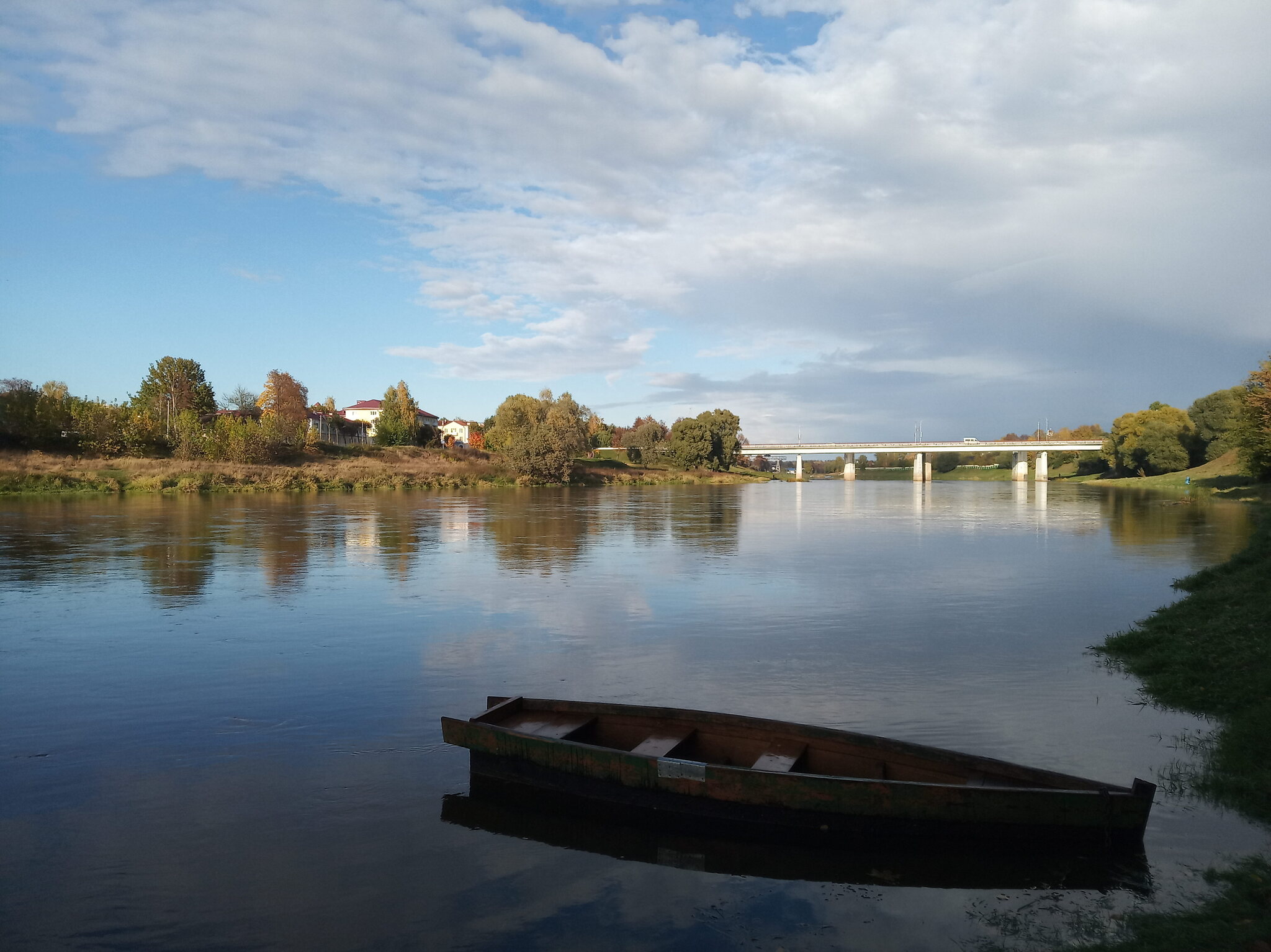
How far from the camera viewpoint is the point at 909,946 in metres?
7.13

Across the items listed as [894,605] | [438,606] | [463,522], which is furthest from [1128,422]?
[438,606]

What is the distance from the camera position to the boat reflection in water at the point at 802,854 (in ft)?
26.7

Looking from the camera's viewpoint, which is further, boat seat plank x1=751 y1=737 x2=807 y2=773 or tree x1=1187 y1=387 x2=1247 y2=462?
tree x1=1187 y1=387 x2=1247 y2=462

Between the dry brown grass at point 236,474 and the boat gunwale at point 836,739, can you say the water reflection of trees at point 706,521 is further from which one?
the dry brown grass at point 236,474

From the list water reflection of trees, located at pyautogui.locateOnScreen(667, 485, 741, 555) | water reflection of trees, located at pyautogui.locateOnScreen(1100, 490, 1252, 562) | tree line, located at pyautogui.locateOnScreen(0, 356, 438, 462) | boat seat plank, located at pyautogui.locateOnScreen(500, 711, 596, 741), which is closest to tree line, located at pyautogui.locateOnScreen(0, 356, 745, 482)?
tree line, located at pyautogui.locateOnScreen(0, 356, 438, 462)

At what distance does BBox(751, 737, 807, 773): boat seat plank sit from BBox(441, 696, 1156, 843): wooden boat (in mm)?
16

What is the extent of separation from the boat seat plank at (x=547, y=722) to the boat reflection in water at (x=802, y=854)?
757mm

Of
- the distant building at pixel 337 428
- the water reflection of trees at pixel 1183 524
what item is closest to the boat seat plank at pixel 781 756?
the water reflection of trees at pixel 1183 524

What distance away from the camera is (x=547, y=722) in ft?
34.8

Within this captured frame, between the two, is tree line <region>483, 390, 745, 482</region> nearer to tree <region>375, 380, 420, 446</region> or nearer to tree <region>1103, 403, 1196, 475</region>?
tree <region>375, 380, 420, 446</region>

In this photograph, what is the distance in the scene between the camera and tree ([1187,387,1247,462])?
3839 inches

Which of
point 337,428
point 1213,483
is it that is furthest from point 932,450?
point 337,428

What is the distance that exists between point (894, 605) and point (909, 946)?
16809mm

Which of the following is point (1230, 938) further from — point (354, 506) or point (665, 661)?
point (354, 506)
